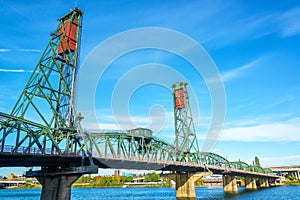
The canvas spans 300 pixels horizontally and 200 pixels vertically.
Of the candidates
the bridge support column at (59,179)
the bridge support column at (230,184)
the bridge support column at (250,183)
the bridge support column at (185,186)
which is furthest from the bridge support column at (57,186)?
the bridge support column at (250,183)

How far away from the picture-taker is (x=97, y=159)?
5228 centimetres

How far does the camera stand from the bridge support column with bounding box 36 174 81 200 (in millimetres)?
46156

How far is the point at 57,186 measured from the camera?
156 feet

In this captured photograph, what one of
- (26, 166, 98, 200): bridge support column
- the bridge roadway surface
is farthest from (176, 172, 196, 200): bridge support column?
(26, 166, 98, 200): bridge support column

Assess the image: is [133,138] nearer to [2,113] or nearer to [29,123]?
[29,123]

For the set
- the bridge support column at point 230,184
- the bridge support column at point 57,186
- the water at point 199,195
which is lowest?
the water at point 199,195

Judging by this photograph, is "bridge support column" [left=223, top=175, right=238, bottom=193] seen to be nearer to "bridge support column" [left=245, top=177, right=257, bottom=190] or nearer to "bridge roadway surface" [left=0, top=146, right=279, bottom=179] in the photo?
"bridge support column" [left=245, top=177, right=257, bottom=190]

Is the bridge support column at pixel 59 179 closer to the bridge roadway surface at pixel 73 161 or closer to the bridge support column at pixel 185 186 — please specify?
the bridge roadway surface at pixel 73 161

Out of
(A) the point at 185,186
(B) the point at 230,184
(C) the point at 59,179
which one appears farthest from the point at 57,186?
(B) the point at 230,184

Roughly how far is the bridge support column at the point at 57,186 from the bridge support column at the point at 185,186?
1849 inches

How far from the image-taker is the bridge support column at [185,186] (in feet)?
278

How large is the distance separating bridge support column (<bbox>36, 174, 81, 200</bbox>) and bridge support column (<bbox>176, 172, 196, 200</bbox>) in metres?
47.0

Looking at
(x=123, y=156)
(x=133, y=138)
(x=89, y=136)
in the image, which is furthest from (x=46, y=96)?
(x=133, y=138)

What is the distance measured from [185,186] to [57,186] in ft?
168
